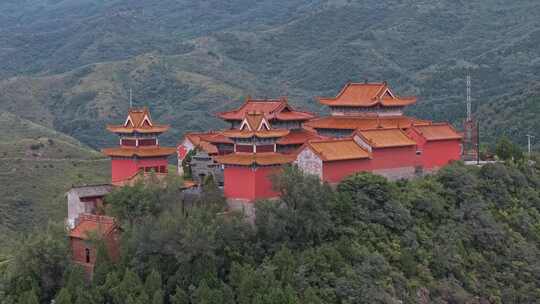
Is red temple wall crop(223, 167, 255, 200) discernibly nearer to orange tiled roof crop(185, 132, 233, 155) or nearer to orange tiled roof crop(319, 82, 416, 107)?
orange tiled roof crop(185, 132, 233, 155)

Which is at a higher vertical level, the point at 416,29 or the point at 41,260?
the point at 416,29

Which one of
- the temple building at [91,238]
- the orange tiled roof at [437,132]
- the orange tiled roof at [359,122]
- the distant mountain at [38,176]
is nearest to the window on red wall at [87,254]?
the temple building at [91,238]

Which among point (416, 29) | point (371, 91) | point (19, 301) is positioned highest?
point (416, 29)

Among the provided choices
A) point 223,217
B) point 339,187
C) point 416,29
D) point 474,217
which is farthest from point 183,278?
point 416,29

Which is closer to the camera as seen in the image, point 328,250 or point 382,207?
point 328,250

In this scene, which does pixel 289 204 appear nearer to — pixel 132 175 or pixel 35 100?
pixel 132 175

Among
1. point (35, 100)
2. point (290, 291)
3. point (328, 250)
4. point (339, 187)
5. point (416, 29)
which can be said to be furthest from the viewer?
point (416, 29)

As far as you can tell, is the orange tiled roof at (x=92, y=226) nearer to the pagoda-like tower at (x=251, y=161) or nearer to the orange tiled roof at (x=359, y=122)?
the pagoda-like tower at (x=251, y=161)
